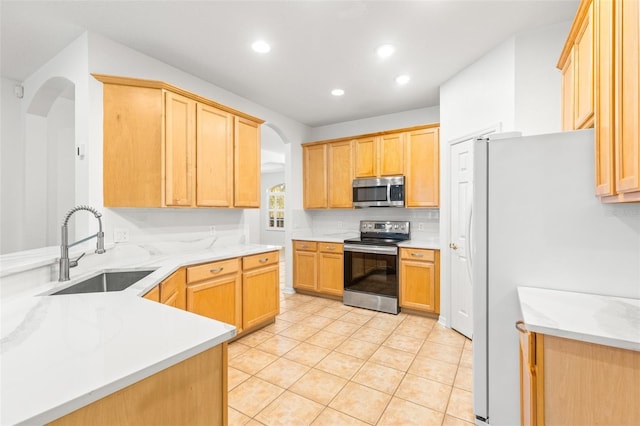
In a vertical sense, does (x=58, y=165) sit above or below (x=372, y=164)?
below

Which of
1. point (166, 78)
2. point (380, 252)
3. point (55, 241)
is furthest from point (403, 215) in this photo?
point (55, 241)

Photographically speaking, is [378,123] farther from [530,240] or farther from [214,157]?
[530,240]

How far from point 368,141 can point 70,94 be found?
3785 millimetres

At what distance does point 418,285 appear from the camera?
353cm

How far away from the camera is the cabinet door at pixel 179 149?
250 centimetres

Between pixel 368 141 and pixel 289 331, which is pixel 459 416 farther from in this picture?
pixel 368 141

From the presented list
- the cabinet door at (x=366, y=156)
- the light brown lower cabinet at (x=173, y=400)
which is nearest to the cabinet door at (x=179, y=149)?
the light brown lower cabinet at (x=173, y=400)

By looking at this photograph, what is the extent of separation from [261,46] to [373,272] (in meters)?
2.85

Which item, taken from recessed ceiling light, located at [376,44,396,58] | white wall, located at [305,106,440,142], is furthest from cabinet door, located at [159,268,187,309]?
white wall, located at [305,106,440,142]

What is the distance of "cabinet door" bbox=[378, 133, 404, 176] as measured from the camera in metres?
3.94

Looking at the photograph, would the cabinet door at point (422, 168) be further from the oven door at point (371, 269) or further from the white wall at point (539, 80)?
the white wall at point (539, 80)

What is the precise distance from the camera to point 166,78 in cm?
284

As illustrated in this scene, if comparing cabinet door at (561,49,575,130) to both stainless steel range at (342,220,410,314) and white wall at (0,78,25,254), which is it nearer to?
stainless steel range at (342,220,410,314)

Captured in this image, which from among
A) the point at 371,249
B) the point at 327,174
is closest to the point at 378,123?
the point at 327,174
